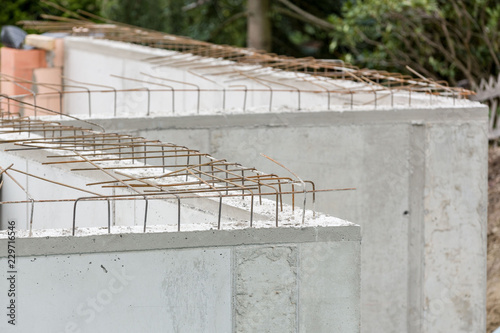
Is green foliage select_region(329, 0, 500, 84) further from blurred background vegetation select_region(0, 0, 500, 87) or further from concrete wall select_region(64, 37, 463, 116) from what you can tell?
concrete wall select_region(64, 37, 463, 116)

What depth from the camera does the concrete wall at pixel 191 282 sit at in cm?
496

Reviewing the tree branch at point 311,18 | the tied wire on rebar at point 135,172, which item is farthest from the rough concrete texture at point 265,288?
the tree branch at point 311,18

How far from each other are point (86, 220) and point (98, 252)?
8.38 feet

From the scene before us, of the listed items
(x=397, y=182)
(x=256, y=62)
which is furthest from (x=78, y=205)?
(x=256, y=62)

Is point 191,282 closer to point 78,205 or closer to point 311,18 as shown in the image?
point 78,205

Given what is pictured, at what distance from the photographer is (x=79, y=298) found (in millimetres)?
5000

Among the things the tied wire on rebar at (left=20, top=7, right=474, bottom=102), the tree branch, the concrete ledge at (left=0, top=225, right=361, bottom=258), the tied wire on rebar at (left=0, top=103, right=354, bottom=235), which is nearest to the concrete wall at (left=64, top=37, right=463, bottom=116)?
the tied wire on rebar at (left=20, top=7, right=474, bottom=102)

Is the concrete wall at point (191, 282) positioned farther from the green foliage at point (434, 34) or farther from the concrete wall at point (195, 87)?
the green foliage at point (434, 34)

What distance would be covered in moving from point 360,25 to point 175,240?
15.5 metres

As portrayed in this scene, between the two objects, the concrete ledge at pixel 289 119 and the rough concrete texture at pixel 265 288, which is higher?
the concrete ledge at pixel 289 119

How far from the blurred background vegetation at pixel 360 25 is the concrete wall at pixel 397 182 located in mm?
7645

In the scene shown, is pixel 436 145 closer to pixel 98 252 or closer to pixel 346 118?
pixel 346 118

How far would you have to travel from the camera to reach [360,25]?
20.1m

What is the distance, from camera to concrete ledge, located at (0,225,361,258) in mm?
4953
